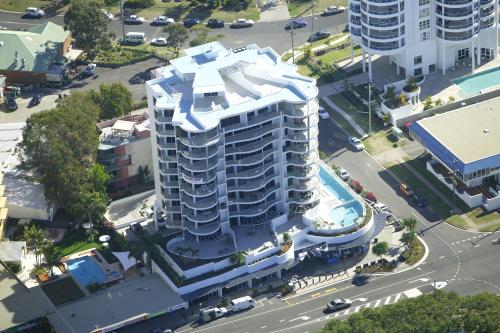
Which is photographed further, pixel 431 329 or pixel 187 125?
pixel 187 125

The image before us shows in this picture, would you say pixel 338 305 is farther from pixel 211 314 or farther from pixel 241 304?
pixel 211 314

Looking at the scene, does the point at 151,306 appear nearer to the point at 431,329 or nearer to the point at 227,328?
the point at 227,328

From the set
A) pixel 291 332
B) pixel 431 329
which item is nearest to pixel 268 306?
pixel 291 332

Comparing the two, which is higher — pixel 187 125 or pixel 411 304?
pixel 187 125

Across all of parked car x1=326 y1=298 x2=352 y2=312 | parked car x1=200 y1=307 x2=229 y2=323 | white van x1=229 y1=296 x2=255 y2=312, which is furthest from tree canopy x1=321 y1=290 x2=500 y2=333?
parked car x1=200 y1=307 x2=229 y2=323

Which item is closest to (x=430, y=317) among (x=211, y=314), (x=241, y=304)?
(x=241, y=304)

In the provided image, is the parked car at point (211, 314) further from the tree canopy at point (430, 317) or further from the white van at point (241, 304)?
the tree canopy at point (430, 317)

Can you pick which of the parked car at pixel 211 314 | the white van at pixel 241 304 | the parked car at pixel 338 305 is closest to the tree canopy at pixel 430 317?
the parked car at pixel 338 305
